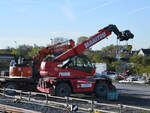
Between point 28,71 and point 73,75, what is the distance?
3903 millimetres

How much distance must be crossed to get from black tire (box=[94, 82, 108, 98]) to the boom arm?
2.57 m

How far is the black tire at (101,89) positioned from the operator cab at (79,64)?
116 centimetres

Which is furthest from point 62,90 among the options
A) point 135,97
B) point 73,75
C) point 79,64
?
point 135,97

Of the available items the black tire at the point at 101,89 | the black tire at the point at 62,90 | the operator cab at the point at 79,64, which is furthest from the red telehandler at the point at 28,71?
the black tire at the point at 101,89

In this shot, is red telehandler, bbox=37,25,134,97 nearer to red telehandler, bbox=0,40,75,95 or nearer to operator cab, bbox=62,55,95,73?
operator cab, bbox=62,55,95,73

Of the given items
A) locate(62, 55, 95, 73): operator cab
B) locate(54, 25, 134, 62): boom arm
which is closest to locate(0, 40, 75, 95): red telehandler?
locate(54, 25, 134, 62): boom arm

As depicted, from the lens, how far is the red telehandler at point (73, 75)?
1997cm

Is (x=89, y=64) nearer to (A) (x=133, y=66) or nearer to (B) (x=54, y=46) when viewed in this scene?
(B) (x=54, y=46)

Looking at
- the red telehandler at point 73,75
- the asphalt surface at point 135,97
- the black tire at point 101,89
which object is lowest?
the asphalt surface at point 135,97

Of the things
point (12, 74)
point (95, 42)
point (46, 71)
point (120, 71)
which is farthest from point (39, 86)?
point (120, 71)

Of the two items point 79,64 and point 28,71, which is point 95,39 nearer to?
point 79,64

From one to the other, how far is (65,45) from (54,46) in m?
0.86

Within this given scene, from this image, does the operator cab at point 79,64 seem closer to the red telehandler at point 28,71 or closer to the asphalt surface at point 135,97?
the red telehandler at point 28,71

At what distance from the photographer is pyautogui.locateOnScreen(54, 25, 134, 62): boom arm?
69.2 ft
